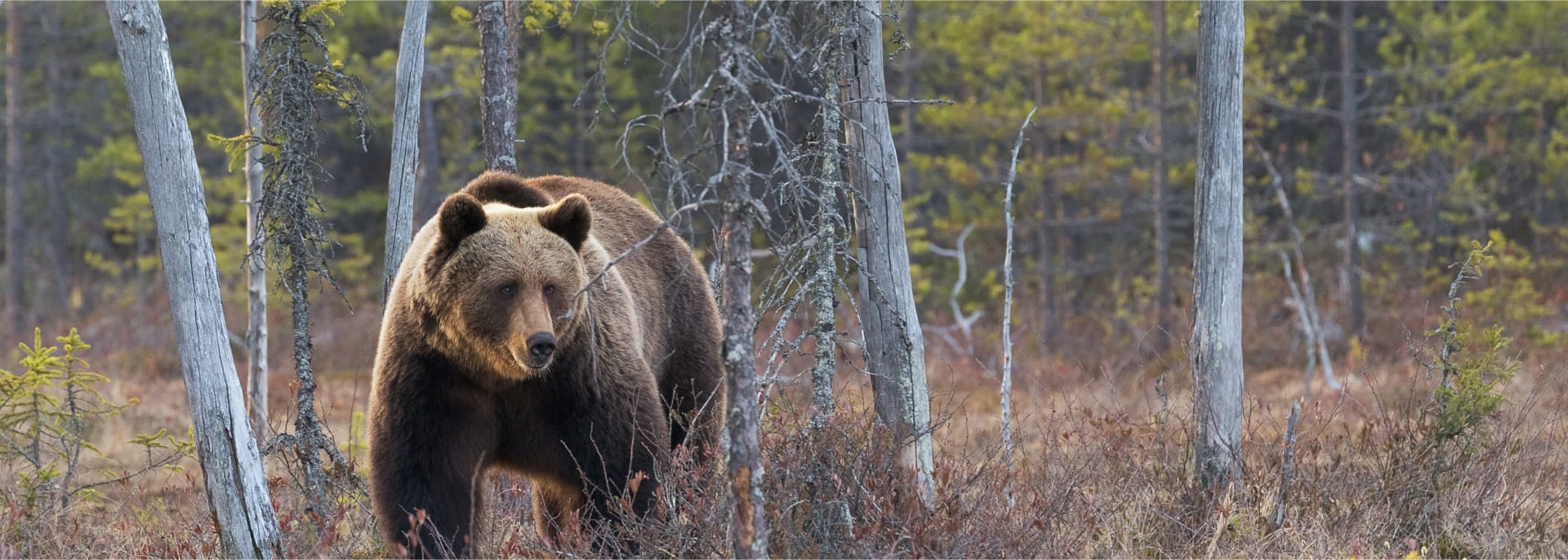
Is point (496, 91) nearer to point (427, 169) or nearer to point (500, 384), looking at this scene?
point (500, 384)

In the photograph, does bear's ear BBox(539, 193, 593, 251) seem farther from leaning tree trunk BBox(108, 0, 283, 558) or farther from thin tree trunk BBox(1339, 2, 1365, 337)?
thin tree trunk BBox(1339, 2, 1365, 337)

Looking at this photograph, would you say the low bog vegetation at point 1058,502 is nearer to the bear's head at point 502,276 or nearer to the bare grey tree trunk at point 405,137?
the bear's head at point 502,276

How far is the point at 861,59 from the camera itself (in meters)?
6.40

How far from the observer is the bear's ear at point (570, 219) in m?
5.62

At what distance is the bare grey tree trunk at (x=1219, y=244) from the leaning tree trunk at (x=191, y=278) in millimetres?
5306

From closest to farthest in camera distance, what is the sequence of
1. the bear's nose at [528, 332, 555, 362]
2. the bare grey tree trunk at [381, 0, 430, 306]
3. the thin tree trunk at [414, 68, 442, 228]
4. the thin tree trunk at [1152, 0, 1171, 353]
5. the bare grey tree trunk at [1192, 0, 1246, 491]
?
the bear's nose at [528, 332, 555, 362], the bare grey tree trunk at [1192, 0, 1246, 491], the bare grey tree trunk at [381, 0, 430, 306], the thin tree trunk at [1152, 0, 1171, 353], the thin tree trunk at [414, 68, 442, 228]

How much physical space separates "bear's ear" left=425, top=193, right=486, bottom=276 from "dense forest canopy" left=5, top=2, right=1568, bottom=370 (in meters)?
14.6

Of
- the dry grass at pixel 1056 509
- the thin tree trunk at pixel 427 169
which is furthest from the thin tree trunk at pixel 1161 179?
the thin tree trunk at pixel 427 169

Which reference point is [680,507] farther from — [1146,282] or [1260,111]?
[1260,111]

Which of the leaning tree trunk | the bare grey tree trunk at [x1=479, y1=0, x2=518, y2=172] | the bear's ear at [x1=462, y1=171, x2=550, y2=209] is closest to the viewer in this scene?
the leaning tree trunk

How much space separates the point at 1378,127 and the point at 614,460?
2473 cm

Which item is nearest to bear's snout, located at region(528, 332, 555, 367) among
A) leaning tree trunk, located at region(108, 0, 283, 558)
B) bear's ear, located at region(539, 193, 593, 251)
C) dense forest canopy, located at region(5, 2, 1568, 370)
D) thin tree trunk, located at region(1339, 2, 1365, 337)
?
bear's ear, located at region(539, 193, 593, 251)

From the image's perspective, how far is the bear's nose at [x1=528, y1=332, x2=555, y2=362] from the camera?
491cm

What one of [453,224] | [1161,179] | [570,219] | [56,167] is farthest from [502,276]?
[56,167]
